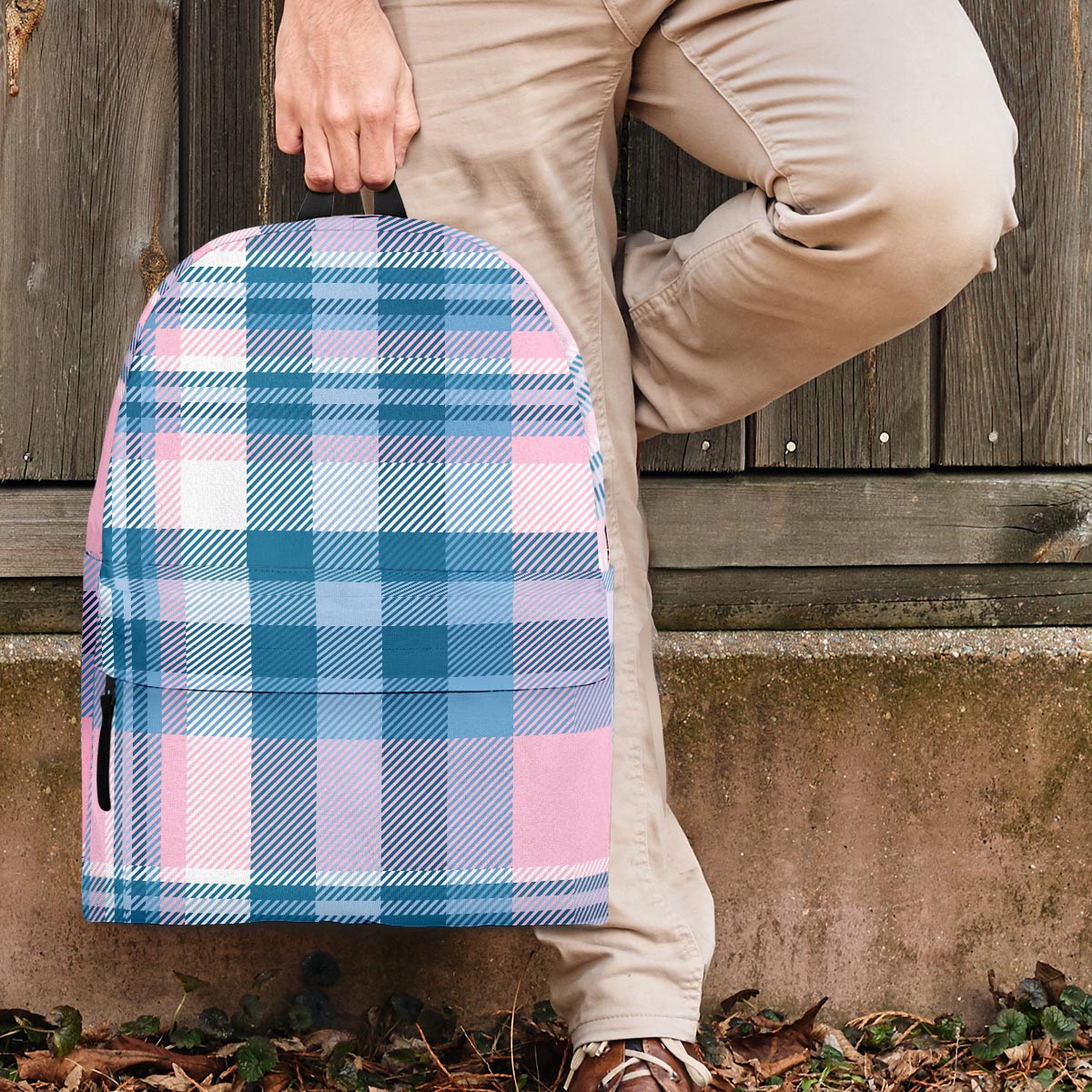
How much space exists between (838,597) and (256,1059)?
3.24 ft

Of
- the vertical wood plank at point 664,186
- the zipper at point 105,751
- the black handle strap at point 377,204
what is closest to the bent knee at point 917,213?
the black handle strap at point 377,204

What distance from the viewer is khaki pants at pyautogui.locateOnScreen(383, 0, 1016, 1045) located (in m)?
0.98

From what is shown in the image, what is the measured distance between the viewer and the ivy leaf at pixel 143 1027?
141 cm

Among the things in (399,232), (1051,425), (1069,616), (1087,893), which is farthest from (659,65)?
(1087,893)

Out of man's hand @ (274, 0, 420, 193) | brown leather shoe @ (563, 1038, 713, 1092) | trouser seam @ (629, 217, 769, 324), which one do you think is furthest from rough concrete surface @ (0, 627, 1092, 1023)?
man's hand @ (274, 0, 420, 193)

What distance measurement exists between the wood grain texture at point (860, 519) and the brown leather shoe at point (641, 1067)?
663 mm

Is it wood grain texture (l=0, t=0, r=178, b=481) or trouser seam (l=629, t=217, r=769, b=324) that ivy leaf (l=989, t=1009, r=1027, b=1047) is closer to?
trouser seam (l=629, t=217, r=769, b=324)

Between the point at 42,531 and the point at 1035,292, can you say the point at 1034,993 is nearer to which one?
the point at 1035,292

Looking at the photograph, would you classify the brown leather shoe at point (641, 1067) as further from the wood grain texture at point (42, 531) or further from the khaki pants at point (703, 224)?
the wood grain texture at point (42, 531)

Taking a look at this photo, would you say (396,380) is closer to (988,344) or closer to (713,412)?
(713,412)

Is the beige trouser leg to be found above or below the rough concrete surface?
above

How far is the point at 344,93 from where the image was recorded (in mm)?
1046

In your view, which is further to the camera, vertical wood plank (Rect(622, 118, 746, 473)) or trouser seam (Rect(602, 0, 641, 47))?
vertical wood plank (Rect(622, 118, 746, 473))

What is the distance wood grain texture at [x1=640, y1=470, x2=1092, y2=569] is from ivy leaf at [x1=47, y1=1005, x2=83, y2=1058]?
0.97 metres
